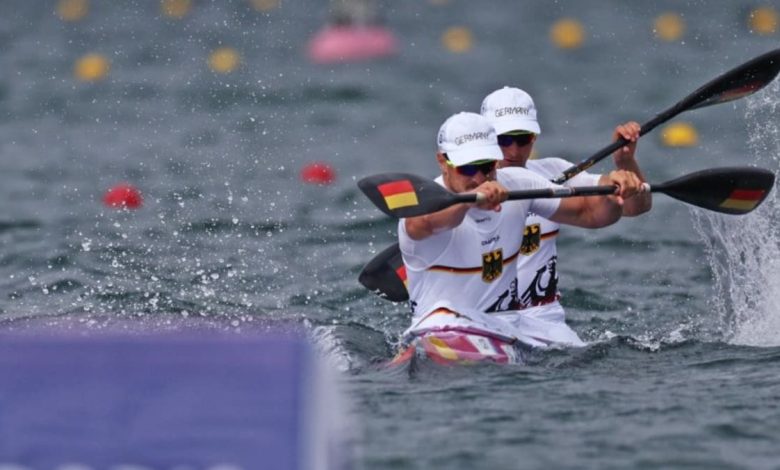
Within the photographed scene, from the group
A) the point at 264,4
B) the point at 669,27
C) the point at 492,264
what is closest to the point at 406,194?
the point at 492,264

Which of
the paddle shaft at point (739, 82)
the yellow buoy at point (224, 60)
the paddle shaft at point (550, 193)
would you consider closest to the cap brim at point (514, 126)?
the paddle shaft at point (550, 193)

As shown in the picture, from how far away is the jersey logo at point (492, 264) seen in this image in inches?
329

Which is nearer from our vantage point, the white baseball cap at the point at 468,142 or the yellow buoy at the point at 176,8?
the white baseball cap at the point at 468,142

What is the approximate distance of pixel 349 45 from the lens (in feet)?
75.5

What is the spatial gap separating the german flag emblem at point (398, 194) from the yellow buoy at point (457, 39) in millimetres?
15639

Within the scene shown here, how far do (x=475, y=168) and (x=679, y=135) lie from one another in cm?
987

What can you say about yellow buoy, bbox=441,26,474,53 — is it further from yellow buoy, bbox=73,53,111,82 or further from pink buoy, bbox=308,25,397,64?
yellow buoy, bbox=73,53,111,82

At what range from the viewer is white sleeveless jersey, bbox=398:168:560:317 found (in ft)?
27.2

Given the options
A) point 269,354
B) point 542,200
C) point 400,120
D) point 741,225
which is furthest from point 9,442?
point 400,120

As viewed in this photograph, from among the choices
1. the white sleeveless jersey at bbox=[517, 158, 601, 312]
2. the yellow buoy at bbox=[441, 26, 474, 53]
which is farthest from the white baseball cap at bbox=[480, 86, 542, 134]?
the yellow buoy at bbox=[441, 26, 474, 53]

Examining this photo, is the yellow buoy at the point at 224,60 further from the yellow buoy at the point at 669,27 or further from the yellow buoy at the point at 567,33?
the yellow buoy at the point at 669,27

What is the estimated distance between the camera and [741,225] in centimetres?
1058

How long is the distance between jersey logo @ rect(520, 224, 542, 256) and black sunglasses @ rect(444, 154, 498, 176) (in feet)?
3.40

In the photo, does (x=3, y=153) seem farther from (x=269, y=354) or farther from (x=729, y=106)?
(x=269, y=354)
